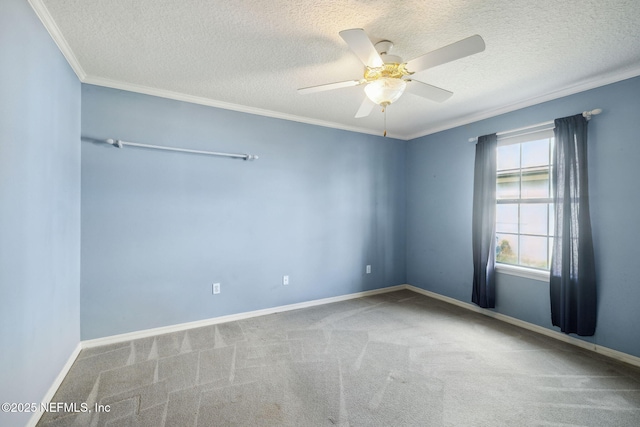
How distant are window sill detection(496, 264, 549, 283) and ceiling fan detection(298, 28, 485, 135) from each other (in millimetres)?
2184

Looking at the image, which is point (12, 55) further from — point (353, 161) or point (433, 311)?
point (433, 311)

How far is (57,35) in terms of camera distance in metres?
1.88

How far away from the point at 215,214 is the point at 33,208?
5.04 ft

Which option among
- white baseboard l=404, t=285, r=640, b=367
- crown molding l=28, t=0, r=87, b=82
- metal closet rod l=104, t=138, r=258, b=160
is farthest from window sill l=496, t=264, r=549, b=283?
crown molding l=28, t=0, r=87, b=82

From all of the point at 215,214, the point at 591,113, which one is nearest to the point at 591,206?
the point at 591,113

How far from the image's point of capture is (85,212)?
249 cm

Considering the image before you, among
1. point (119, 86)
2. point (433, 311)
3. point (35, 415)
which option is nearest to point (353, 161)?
point (433, 311)

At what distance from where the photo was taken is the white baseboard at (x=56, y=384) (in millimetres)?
1585

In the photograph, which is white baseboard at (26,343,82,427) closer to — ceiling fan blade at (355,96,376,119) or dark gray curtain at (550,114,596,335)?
ceiling fan blade at (355,96,376,119)

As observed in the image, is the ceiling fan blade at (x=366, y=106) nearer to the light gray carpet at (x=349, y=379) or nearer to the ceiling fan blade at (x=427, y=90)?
the ceiling fan blade at (x=427, y=90)

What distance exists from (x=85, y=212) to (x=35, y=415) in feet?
5.08

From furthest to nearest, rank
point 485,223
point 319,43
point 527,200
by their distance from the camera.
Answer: point 485,223
point 527,200
point 319,43

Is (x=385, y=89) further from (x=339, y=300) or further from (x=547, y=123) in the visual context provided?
(x=339, y=300)

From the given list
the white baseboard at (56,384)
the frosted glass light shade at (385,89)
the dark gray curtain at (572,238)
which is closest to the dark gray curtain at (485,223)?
the dark gray curtain at (572,238)
